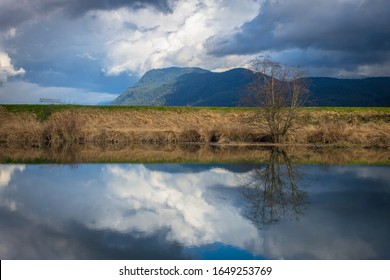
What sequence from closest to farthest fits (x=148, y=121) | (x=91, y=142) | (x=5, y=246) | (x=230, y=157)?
(x=5, y=246)
(x=230, y=157)
(x=91, y=142)
(x=148, y=121)

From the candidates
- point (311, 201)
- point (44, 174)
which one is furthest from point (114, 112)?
point (311, 201)

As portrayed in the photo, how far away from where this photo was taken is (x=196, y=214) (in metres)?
10.3

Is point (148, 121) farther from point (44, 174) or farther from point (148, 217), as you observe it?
point (148, 217)

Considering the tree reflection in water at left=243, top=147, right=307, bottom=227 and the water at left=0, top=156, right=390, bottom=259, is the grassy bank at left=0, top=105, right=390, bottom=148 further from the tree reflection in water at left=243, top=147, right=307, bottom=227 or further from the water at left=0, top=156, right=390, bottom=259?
the water at left=0, top=156, right=390, bottom=259

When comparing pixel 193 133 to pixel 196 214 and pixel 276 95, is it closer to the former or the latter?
pixel 276 95

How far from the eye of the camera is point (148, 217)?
10000 millimetres

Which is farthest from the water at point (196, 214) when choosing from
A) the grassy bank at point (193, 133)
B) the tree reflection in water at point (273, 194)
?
the grassy bank at point (193, 133)

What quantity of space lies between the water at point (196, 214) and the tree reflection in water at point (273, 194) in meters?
0.03

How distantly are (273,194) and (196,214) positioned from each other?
3.32m

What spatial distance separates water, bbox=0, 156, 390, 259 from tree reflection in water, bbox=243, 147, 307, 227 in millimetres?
27

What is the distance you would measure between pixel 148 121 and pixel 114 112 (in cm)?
584

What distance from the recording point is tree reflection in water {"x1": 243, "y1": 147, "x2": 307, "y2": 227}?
33.7ft

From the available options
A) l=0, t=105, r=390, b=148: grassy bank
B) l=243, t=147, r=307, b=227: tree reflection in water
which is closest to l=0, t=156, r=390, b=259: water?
l=243, t=147, r=307, b=227: tree reflection in water

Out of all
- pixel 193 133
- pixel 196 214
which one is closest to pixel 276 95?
pixel 193 133
